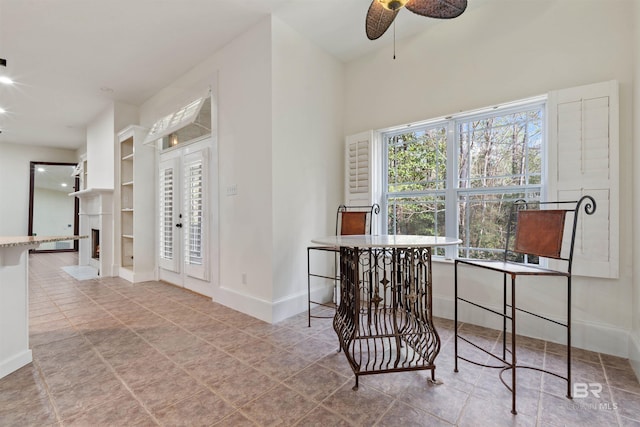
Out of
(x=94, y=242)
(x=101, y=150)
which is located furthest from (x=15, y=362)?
(x=94, y=242)

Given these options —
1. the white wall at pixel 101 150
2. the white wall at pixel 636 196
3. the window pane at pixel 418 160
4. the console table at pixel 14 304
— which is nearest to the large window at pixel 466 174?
the window pane at pixel 418 160

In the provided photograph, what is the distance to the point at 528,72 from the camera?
250cm

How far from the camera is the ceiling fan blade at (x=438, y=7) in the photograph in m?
1.83

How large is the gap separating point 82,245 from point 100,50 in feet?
14.9

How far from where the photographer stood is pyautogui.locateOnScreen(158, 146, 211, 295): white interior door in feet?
12.1

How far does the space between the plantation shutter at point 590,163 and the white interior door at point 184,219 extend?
3569 millimetres

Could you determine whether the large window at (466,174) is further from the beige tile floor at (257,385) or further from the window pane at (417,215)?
the beige tile floor at (257,385)

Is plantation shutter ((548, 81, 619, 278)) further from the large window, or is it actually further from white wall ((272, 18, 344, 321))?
white wall ((272, 18, 344, 321))

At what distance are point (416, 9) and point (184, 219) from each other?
3.55 m

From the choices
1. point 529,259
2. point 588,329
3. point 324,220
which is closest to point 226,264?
point 324,220

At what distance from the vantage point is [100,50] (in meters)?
3.38

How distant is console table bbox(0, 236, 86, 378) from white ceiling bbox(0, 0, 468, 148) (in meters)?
2.25

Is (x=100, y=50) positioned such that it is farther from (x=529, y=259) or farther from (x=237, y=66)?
(x=529, y=259)

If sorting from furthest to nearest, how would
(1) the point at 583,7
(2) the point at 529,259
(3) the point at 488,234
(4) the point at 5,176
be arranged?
(4) the point at 5,176, (3) the point at 488,234, (2) the point at 529,259, (1) the point at 583,7
